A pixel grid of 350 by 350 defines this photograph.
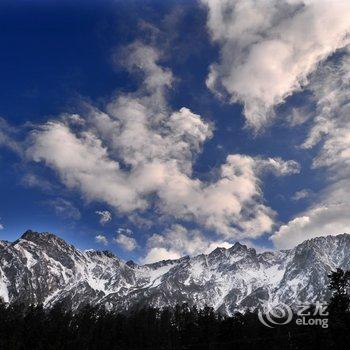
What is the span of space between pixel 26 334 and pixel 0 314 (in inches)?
1259

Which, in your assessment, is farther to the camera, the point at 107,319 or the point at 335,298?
the point at 107,319

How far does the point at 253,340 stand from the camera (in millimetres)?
118000

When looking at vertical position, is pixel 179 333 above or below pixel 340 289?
below

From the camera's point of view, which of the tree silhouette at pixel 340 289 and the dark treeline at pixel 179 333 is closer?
the tree silhouette at pixel 340 289

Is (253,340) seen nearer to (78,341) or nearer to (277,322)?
(277,322)

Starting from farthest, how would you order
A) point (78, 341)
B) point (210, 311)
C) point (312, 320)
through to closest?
point (210, 311)
point (78, 341)
point (312, 320)

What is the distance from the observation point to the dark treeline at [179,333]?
81312 millimetres

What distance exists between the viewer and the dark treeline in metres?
81.3

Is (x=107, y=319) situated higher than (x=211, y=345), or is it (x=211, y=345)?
(x=107, y=319)

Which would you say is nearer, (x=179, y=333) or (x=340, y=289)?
(x=340, y=289)

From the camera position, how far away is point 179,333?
5837 inches

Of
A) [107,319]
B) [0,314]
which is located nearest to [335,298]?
[107,319]

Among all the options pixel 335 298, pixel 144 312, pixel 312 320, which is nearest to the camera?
pixel 335 298

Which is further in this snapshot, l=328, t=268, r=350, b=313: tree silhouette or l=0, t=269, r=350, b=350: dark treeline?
l=0, t=269, r=350, b=350: dark treeline
